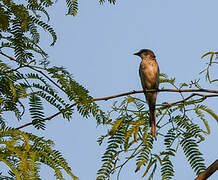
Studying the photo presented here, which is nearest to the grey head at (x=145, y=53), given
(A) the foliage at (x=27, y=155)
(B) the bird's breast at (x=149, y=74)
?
(B) the bird's breast at (x=149, y=74)

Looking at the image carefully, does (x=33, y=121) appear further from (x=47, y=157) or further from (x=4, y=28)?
(x=4, y=28)

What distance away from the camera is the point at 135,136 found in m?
1.84

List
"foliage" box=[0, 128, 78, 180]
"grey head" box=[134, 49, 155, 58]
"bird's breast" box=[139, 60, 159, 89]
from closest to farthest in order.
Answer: "foliage" box=[0, 128, 78, 180], "bird's breast" box=[139, 60, 159, 89], "grey head" box=[134, 49, 155, 58]

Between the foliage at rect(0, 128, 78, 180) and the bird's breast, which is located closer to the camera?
the foliage at rect(0, 128, 78, 180)

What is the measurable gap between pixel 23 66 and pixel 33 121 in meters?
0.35

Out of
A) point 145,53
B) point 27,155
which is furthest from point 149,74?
point 27,155

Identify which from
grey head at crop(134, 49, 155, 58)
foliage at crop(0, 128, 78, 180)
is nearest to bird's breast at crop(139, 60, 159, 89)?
grey head at crop(134, 49, 155, 58)

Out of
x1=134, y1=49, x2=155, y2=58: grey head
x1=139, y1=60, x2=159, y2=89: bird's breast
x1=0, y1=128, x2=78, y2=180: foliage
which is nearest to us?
x1=0, y1=128, x2=78, y2=180: foliage

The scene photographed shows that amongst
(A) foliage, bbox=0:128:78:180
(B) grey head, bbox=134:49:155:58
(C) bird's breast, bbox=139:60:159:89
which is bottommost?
(A) foliage, bbox=0:128:78:180

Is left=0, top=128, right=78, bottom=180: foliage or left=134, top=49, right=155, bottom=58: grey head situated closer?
left=0, top=128, right=78, bottom=180: foliage

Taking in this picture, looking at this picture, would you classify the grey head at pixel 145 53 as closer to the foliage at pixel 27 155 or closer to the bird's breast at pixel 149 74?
the bird's breast at pixel 149 74

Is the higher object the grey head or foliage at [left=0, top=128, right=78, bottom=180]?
the grey head

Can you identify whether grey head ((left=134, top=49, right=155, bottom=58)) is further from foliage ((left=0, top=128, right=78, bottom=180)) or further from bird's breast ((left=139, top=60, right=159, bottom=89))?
foliage ((left=0, top=128, right=78, bottom=180))

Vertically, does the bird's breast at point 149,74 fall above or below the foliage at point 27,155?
above
